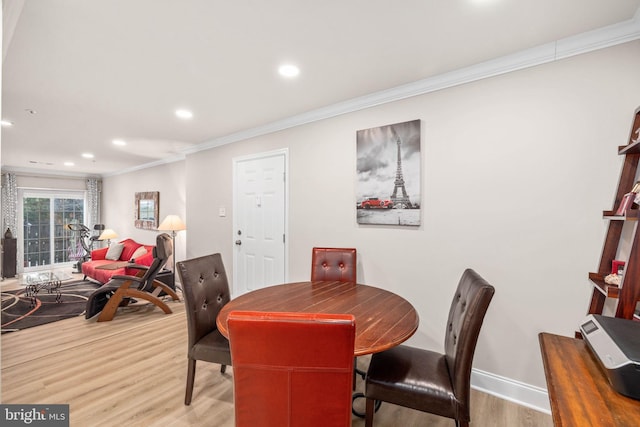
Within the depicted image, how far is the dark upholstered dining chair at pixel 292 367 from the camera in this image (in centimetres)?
96

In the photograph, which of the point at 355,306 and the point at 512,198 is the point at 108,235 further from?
the point at 512,198

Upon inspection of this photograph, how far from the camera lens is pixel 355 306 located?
1.82 metres

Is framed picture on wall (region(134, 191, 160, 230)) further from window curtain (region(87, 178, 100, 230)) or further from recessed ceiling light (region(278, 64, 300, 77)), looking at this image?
recessed ceiling light (region(278, 64, 300, 77))

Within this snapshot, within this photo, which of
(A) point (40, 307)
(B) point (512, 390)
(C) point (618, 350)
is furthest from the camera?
(A) point (40, 307)

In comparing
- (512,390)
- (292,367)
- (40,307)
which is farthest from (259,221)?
(40,307)

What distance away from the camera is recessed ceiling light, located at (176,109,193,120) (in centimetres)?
309

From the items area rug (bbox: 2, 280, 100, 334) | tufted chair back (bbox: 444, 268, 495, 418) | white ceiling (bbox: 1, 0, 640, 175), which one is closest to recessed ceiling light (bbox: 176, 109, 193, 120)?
white ceiling (bbox: 1, 0, 640, 175)

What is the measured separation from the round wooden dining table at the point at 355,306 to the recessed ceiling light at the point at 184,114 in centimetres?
216

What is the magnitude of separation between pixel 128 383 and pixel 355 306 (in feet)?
6.23

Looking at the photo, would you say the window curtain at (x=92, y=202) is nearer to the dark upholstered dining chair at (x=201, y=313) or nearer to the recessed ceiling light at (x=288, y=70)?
the dark upholstered dining chair at (x=201, y=313)

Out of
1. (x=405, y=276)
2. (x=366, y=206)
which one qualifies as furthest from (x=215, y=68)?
(x=405, y=276)

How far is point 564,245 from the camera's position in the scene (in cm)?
188

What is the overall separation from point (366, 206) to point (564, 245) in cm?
145

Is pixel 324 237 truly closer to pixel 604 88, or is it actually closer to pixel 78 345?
pixel 604 88
